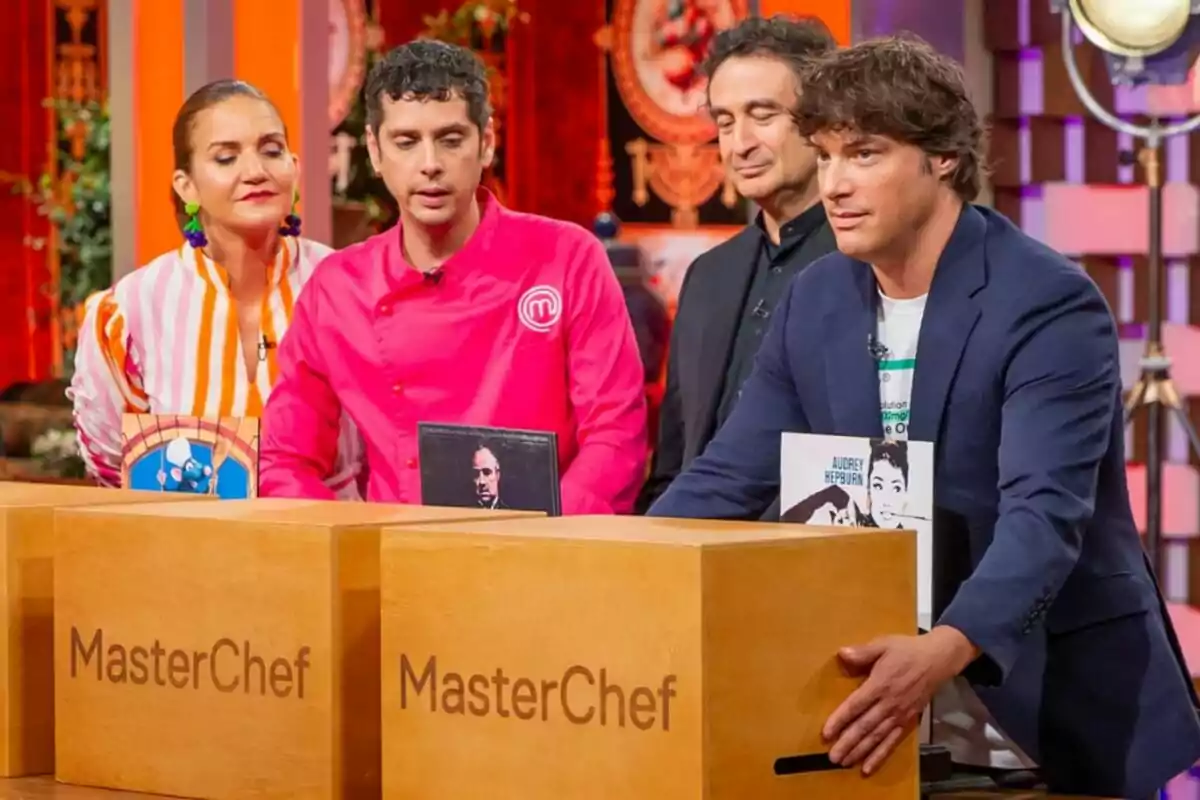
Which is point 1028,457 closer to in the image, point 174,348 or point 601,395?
point 601,395

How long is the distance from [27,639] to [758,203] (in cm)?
125

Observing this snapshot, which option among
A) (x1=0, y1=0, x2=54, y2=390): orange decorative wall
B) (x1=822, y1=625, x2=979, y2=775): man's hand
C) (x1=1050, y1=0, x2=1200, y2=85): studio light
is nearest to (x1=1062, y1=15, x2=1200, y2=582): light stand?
(x1=1050, y1=0, x2=1200, y2=85): studio light

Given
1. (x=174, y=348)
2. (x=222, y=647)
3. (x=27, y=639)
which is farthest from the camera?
(x=174, y=348)

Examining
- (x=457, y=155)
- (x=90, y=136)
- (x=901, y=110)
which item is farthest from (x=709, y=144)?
(x=901, y=110)

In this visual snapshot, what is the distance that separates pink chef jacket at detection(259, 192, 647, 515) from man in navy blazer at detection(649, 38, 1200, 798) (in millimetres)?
631

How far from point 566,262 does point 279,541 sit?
1.25m

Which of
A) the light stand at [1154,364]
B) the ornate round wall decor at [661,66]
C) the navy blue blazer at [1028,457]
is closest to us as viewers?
the navy blue blazer at [1028,457]

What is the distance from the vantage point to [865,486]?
1893 millimetres

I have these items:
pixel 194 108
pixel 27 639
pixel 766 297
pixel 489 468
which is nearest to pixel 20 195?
pixel 194 108

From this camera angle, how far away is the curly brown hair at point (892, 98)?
2025 millimetres

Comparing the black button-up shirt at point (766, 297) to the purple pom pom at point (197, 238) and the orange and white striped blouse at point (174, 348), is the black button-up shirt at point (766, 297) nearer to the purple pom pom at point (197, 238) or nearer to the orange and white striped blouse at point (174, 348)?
the orange and white striped blouse at point (174, 348)

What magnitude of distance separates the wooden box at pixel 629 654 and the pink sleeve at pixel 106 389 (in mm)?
1617

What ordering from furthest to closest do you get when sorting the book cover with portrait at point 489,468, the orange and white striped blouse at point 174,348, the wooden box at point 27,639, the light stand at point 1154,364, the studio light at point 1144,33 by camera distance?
1. the light stand at point 1154,364
2. the studio light at point 1144,33
3. the orange and white striped blouse at point 174,348
4. the book cover with portrait at point 489,468
5. the wooden box at point 27,639

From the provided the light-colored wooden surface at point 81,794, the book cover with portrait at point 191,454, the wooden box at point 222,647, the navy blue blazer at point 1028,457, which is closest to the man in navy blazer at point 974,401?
the navy blue blazer at point 1028,457
